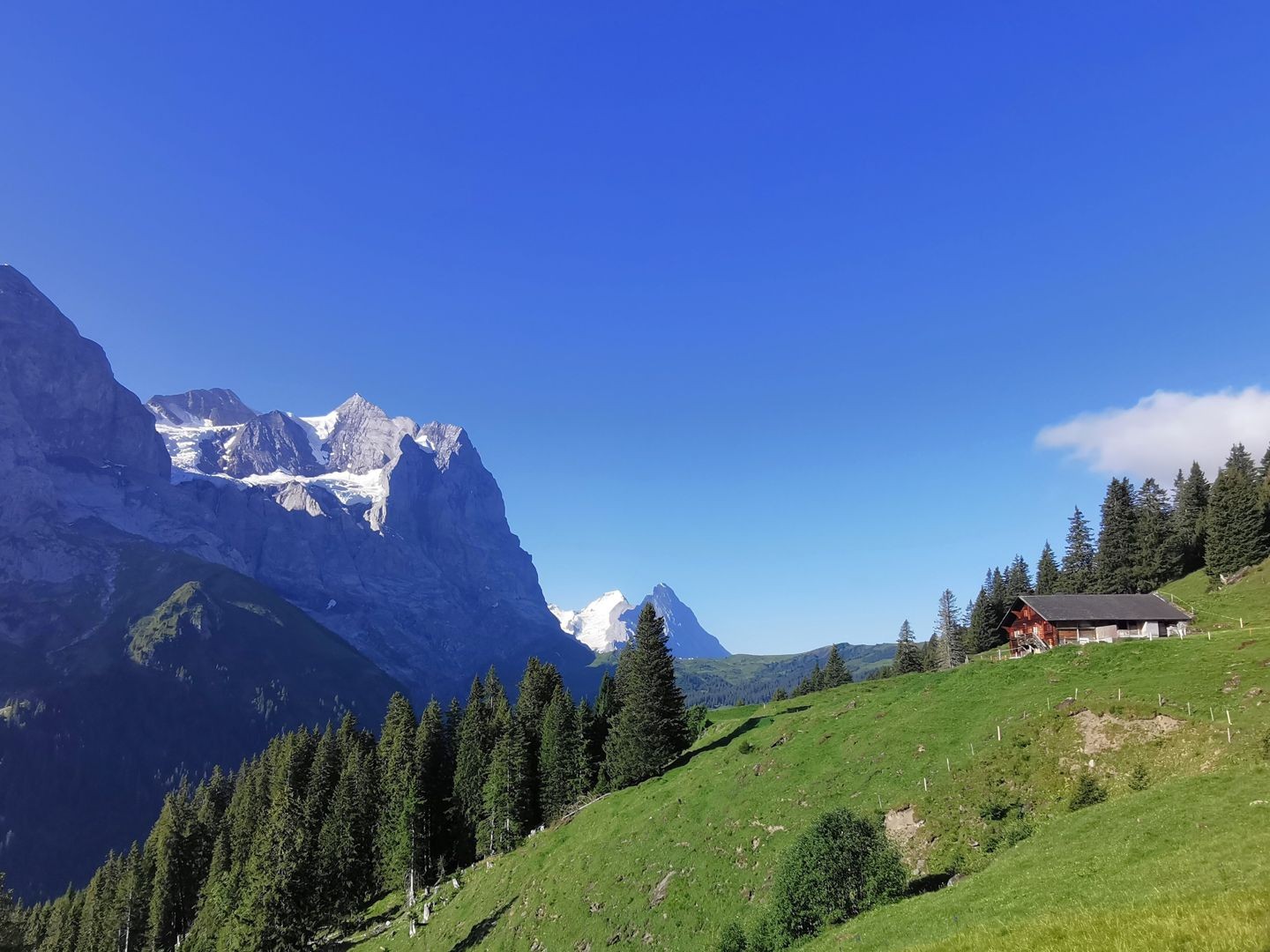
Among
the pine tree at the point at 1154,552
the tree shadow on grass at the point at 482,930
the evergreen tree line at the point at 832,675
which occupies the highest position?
the pine tree at the point at 1154,552

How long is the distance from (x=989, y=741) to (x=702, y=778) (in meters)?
24.3

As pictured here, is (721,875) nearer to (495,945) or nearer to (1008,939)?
(495,945)

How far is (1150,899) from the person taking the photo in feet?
61.5

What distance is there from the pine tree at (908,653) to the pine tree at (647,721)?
8087cm

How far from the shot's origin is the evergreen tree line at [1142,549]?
86688 mm

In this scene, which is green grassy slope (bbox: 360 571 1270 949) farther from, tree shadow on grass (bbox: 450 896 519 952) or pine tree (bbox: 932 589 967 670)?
pine tree (bbox: 932 589 967 670)

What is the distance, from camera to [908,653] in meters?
137

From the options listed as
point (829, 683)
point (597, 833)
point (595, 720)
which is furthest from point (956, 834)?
point (829, 683)

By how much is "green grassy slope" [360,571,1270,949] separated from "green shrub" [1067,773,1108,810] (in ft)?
1.87

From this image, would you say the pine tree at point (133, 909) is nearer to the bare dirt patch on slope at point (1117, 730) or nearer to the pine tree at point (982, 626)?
the bare dirt patch on slope at point (1117, 730)

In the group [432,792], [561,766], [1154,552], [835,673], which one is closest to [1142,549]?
[1154,552]

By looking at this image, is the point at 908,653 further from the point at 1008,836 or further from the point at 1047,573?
the point at 1008,836

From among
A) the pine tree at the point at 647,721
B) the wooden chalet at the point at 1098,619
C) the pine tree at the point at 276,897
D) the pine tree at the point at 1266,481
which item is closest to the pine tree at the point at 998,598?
the pine tree at the point at 1266,481

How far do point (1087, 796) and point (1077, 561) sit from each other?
339 ft
